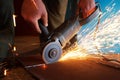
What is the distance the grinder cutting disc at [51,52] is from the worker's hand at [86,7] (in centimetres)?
19

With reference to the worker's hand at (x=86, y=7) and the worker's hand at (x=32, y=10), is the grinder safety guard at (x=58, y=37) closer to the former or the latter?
the worker's hand at (x=86, y=7)

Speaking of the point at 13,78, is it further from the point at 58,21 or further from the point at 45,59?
the point at 58,21

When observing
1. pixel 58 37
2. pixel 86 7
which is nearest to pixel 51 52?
pixel 58 37

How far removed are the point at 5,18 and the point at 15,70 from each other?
33 centimetres

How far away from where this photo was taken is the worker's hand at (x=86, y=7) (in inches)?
49.8

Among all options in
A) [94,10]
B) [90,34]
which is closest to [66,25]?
[94,10]

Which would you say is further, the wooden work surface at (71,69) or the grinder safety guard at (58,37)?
the grinder safety guard at (58,37)

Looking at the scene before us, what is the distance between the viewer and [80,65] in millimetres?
1217

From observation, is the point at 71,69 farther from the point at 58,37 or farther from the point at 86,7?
the point at 86,7

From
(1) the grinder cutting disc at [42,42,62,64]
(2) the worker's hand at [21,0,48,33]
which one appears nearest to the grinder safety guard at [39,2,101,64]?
(1) the grinder cutting disc at [42,42,62,64]

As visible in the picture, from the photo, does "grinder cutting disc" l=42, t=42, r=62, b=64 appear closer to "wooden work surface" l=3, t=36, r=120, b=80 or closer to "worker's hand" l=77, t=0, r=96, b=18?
"wooden work surface" l=3, t=36, r=120, b=80

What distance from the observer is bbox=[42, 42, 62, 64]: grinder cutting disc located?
1.22 m

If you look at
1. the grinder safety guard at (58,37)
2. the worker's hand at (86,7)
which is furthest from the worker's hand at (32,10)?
the worker's hand at (86,7)

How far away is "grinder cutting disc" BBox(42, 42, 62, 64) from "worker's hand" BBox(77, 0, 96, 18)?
19cm
